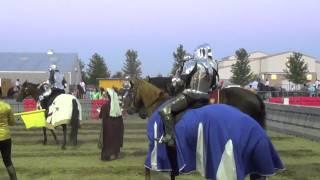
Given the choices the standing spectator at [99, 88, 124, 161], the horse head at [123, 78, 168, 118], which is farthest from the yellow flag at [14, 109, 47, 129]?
the horse head at [123, 78, 168, 118]

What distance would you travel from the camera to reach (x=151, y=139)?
833cm

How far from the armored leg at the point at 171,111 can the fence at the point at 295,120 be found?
404 inches

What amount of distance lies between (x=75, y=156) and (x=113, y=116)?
1407mm

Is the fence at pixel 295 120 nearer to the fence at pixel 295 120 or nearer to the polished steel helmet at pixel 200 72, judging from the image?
the fence at pixel 295 120

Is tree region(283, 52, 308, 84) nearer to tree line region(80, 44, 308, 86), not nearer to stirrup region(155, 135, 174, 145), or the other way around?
tree line region(80, 44, 308, 86)

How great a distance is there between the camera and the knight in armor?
8.02 metres

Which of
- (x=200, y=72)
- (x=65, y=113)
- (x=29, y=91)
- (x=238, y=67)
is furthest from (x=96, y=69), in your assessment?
(x=200, y=72)

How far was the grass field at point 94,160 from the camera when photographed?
11594 millimetres

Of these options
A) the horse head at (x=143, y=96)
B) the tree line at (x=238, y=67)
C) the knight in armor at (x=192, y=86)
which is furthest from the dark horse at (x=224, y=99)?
the tree line at (x=238, y=67)

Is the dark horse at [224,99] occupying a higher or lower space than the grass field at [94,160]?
higher

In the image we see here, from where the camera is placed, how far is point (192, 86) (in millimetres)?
8484

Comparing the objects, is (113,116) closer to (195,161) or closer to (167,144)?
(167,144)

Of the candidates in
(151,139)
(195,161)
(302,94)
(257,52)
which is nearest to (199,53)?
(151,139)

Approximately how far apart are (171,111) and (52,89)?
10771 mm
